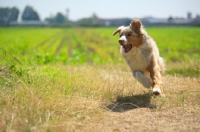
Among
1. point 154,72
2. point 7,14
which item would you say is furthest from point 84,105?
point 7,14

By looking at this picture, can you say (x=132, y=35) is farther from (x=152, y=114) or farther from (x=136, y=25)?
(x=152, y=114)

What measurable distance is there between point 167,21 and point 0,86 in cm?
8608

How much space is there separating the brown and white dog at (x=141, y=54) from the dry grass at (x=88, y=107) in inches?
15.9

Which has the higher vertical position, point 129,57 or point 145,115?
point 129,57

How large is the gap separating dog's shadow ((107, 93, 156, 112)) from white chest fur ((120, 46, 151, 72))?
0.69 m

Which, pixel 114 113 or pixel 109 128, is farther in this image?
pixel 114 113

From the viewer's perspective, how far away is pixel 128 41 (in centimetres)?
613

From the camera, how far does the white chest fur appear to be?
6.48 metres

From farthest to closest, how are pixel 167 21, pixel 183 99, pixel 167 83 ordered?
pixel 167 21 → pixel 167 83 → pixel 183 99

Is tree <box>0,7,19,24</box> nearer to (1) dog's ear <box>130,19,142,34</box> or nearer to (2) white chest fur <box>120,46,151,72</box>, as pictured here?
(2) white chest fur <box>120,46,151,72</box>

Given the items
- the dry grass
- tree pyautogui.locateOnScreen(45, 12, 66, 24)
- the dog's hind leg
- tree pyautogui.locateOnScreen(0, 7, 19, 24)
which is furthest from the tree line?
tree pyautogui.locateOnScreen(45, 12, 66, 24)

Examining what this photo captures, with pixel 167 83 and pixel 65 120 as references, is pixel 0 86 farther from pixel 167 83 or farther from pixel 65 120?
pixel 167 83

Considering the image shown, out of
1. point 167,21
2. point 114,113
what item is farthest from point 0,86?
point 167,21

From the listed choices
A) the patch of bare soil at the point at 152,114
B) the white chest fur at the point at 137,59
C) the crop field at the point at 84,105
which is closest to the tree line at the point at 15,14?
the crop field at the point at 84,105
